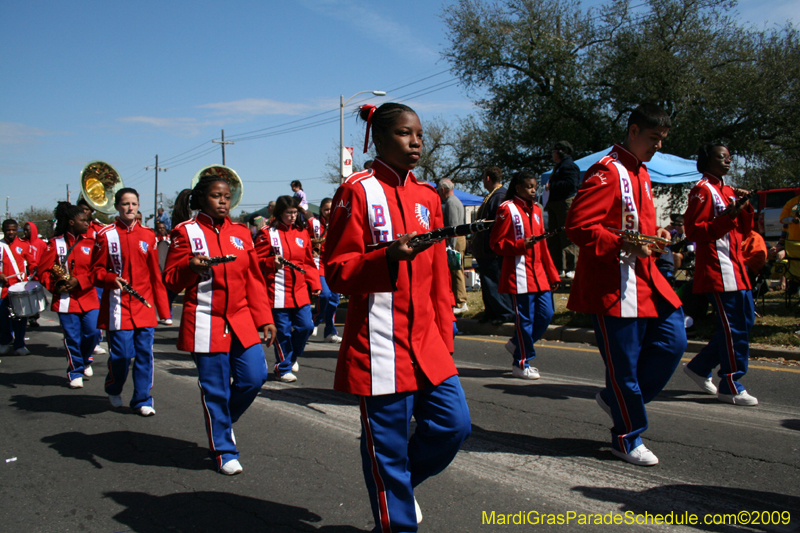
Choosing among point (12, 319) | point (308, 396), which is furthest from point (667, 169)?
point (12, 319)

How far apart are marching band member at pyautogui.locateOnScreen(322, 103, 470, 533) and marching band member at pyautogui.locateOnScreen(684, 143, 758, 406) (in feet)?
11.7

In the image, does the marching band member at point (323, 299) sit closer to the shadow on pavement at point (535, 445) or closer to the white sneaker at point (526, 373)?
the white sneaker at point (526, 373)

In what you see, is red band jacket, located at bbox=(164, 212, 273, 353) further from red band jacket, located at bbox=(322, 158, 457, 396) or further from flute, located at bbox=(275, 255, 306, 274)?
flute, located at bbox=(275, 255, 306, 274)

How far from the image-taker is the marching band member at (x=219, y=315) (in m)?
4.14

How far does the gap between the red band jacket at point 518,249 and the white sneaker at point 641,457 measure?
9.14ft

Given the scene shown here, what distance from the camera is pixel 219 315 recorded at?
4.22m

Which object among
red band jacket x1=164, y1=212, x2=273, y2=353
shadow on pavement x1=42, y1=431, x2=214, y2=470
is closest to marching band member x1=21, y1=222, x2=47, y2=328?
shadow on pavement x1=42, y1=431, x2=214, y2=470

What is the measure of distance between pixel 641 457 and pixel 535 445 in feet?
2.49

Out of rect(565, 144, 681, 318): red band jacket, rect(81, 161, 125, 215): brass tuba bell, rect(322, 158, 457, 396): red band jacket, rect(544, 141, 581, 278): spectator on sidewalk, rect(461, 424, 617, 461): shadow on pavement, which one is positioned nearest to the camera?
rect(322, 158, 457, 396): red band jacket

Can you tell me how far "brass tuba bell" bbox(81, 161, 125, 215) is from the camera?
9.72m

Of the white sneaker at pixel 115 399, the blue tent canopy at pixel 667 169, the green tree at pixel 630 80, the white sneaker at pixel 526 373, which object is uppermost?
the green tree at pixel 630 80

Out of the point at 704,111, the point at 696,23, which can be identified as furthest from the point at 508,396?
the point at 696,23

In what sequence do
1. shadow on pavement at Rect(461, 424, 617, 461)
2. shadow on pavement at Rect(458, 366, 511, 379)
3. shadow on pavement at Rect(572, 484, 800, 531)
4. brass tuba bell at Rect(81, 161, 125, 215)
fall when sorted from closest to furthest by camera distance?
shadow on pavement at Rect(572, 484, 800, 531) < shadow on pavement at Rect(461, 424, 617, 461) < shadow on pavement at Rect(458, 366, 511, 379) < brass tuba bell at Rect(81, 161, 125, 215)

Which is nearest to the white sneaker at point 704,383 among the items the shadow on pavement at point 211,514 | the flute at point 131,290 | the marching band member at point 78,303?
the shadow on pavement at point 211,514
